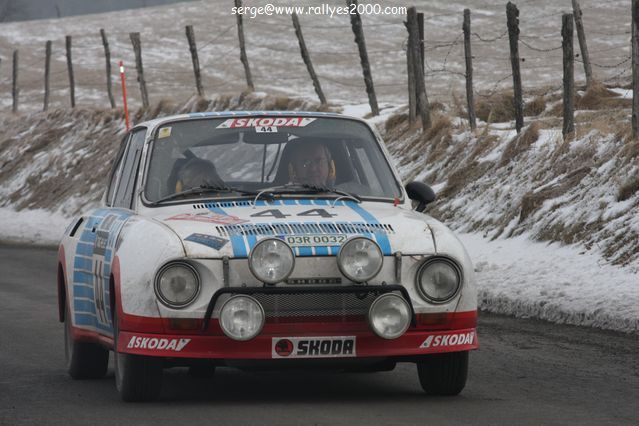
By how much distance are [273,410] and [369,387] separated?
4.23ft

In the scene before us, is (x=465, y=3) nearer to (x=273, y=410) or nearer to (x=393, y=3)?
(x=393, y=3)

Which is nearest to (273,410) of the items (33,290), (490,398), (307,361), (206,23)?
(307,361)

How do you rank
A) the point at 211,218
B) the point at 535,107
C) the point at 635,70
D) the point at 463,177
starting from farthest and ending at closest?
the point at 535,107 → the point at 463,177 → the point at 635,70 → the point at 211,218

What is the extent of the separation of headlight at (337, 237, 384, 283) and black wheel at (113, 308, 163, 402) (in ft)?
3.48

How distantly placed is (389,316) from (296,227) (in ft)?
2.13

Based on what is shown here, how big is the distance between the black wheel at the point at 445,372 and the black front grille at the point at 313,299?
0.58 metres

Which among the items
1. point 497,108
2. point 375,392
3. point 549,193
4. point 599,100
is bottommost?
point 497,108

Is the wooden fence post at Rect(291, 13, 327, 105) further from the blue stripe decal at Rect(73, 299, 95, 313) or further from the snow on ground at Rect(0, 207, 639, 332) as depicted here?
the blue stripe decal at Rect(73, 299, 95, 313)

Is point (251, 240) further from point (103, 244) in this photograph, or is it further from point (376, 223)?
point (103, 244)

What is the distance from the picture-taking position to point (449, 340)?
754 cm

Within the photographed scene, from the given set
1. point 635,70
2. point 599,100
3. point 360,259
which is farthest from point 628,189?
point 599,100

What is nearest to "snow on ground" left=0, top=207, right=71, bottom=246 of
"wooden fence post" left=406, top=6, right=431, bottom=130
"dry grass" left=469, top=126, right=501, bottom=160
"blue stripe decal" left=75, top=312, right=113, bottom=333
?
"wooden fence post" left=406, top=6, right=431, bottom=130

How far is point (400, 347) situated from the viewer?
24.3 ft

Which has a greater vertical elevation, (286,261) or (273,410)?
(286,261)
